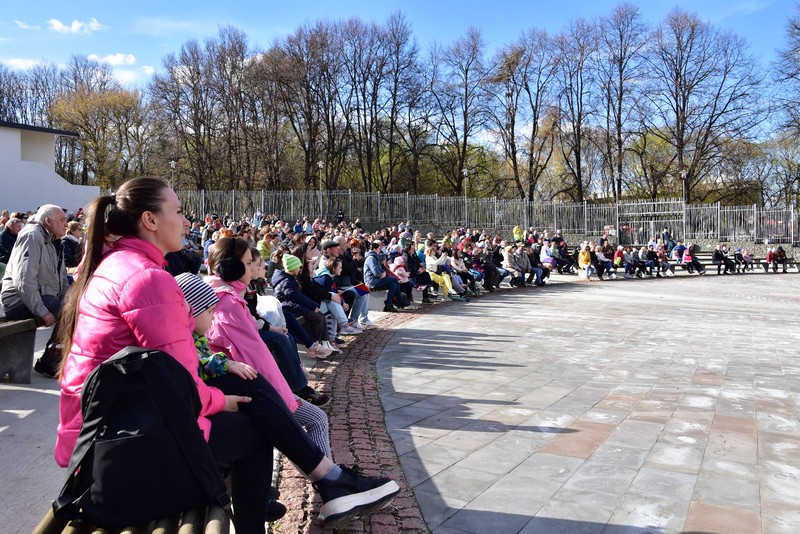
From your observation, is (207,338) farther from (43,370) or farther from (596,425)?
(43,370)

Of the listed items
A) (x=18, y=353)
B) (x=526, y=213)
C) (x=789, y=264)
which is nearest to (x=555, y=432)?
(x=18, y=353)

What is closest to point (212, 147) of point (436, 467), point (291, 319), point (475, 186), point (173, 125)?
point (173, 125)

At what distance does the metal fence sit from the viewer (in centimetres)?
3412

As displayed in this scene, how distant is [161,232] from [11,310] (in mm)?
4493

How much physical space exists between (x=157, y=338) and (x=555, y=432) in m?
3.78

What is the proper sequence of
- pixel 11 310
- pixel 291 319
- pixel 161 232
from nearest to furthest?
1. pixel 161 232
2. pixel 11 310
3. pixel 291 319

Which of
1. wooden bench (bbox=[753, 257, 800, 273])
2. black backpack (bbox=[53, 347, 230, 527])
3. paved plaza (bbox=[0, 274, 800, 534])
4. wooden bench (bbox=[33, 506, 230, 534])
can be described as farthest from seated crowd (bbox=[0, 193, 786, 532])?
wooden bench (bbox=[753, 257, 800, 273])

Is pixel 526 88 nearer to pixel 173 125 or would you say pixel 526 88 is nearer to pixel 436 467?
pixel 173 125

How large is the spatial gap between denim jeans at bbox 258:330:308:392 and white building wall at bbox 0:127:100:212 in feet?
105

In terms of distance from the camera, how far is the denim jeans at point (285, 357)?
5547 mm

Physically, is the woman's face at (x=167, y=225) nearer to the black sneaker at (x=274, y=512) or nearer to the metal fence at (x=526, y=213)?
the black sneaker at (x=274, y=512)

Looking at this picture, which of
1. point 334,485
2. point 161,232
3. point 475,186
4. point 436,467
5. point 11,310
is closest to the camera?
point 161,232

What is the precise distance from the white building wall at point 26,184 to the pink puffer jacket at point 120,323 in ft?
113

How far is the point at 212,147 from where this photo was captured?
45.9 m
